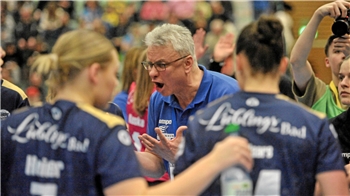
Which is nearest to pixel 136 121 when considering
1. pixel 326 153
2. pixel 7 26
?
pixel 326 153

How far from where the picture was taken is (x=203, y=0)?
42.2 feet

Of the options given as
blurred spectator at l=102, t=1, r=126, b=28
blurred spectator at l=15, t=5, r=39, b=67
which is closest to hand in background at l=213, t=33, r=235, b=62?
blurred spectator at l=102, t=1, r=126, b=28

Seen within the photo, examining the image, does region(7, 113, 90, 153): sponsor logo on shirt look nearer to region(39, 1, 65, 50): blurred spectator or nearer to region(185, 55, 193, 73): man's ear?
region(185, 55, 193, 73): man's ear

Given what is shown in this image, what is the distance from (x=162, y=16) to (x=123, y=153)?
10.3 m

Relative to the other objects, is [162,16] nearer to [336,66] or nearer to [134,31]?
[134,31]

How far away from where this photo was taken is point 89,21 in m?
13.5

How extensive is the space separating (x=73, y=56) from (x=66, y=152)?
16.6 inches

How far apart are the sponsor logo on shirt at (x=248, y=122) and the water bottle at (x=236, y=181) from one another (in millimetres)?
69

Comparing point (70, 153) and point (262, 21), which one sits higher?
point (262, 21)

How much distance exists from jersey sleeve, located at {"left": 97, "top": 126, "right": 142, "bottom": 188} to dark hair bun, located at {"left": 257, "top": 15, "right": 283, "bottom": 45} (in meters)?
0.78

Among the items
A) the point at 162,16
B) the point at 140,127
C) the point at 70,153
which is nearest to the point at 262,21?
the point at 70,153

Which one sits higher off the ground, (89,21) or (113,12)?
(113,12)

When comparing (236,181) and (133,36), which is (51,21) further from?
A: (236,181)

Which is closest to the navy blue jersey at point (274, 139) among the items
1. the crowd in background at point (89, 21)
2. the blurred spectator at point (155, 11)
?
the crowd in background at point (89, 21)
